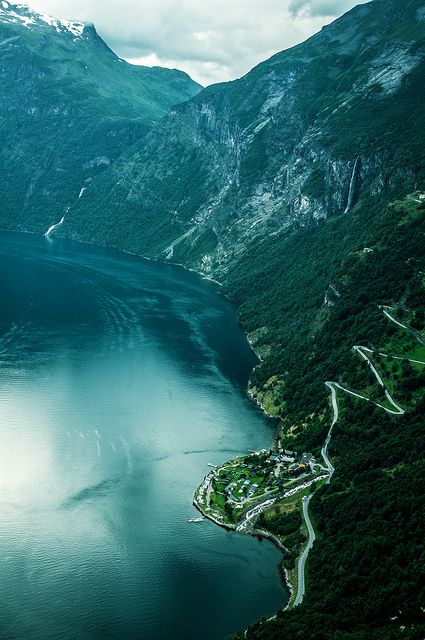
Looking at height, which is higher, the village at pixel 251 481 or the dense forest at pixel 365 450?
the dense forest at pixel 365 450

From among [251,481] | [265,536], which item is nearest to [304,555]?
[265,536]

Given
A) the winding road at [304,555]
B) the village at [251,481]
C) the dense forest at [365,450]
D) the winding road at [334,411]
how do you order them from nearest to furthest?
the dense forest at [365,450] → the winding road at [304,555] → the winding road at [334,411] → the village at [251,481]

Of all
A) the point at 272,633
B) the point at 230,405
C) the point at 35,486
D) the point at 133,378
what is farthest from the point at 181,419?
the point at 272,633

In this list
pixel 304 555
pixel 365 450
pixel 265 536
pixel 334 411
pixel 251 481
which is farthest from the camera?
pixel 334 411

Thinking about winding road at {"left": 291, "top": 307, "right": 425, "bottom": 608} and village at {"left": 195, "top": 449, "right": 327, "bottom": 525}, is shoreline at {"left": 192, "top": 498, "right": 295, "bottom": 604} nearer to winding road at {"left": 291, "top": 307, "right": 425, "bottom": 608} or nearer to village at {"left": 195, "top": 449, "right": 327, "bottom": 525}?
village at {"left": 195, "top": 449, "right": 327, "bottom": 525}

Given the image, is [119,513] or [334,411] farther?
[334,411]

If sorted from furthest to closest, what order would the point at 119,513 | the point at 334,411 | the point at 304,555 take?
the point at 334,411 → the point at 119,513 → the point at 304,555

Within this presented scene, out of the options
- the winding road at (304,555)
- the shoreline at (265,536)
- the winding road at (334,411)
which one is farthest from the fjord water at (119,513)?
the winding road at (334,411)

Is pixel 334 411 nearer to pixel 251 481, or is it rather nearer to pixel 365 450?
pixel 365 450

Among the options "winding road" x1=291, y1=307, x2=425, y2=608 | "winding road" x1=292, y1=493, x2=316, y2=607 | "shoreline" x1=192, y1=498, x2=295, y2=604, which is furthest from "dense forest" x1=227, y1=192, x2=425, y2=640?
"shoreline" x1=192, y1=498, x2=295, y2=604

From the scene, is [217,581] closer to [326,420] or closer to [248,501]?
[248,501]

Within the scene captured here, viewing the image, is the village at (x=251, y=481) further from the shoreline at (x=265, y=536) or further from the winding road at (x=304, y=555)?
the winding road at (x=304, y=555)
